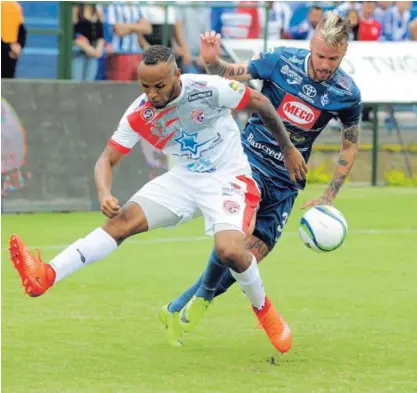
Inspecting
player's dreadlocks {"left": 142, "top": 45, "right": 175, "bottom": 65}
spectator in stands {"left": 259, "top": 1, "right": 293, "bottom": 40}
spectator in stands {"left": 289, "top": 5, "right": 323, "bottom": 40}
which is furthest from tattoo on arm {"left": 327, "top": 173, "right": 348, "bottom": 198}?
spectator in stands {"left": 289, "top": 5, "right": 323, "bottom": 40}

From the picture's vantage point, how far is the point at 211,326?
871 cm

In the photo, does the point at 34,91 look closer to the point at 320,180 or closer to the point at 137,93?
the point at 137,93

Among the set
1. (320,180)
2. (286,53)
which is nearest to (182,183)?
(286,53)

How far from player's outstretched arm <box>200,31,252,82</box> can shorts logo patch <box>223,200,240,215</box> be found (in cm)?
106

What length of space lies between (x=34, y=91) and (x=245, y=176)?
812 cm

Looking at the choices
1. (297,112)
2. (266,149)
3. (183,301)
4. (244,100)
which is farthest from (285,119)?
(183,301)

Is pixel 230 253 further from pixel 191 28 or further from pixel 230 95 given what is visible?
pixel 191 28

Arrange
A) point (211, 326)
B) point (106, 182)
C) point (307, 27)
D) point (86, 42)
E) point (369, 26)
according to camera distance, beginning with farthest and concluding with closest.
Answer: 1. point (369, 26)
2. point (307, 27)
3. point (86, 42)
4. point (211, 326)
5. point (106, 182)

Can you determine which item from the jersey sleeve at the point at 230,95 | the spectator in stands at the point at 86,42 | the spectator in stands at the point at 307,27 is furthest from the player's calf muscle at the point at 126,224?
the spectator in stands at the point at 307,27

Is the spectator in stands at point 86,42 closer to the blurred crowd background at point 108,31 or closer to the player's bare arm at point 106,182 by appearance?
the blurred crowd background at point 108,31

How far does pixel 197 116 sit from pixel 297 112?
1.00 meters

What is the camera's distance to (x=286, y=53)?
8.43m

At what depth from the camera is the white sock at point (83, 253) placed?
7477 millimetres

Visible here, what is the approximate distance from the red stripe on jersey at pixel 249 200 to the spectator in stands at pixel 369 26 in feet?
41.7
